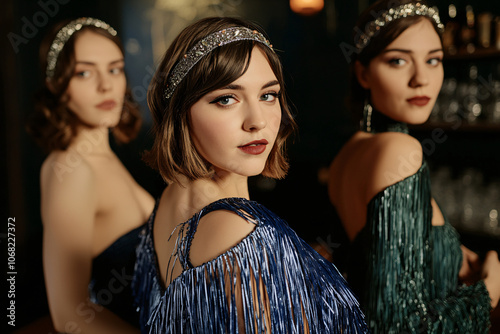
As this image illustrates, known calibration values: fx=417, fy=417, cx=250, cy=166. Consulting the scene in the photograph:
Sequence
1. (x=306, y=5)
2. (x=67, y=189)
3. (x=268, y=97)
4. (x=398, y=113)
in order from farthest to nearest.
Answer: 1. (x=306, y=5)
2. (x=67, y=189)
3. (x=398, y=113)
4. (x=268, y=97)

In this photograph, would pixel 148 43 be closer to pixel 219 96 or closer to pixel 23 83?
pixel 23 83

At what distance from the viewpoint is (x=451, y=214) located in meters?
2.09

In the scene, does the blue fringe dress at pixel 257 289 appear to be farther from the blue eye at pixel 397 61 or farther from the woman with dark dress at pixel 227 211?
the blue eye at pixel 397 61

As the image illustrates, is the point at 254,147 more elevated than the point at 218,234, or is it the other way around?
the point at 254,147

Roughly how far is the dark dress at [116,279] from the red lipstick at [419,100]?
880 mm

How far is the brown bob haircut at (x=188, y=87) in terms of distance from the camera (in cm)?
72

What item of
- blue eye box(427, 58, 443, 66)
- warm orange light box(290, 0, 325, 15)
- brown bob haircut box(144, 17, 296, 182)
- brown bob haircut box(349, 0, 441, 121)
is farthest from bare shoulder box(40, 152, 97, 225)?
warm orange light box(290, 0, 325, 15)

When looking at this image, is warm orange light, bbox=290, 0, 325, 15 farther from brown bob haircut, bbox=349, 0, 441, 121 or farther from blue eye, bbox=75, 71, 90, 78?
blue eye, bbox=75, 71, 90, 78

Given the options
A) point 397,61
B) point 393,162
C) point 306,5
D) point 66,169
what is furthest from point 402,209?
point 306,5

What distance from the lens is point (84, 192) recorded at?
4.10 feet

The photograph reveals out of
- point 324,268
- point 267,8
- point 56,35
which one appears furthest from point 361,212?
point 267,8

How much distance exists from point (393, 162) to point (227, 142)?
473 mm

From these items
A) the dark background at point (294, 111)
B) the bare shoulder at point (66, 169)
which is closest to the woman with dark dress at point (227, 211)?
the dark background at point (294, 111)

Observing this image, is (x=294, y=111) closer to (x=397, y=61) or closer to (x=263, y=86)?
(x=397, y=61)
